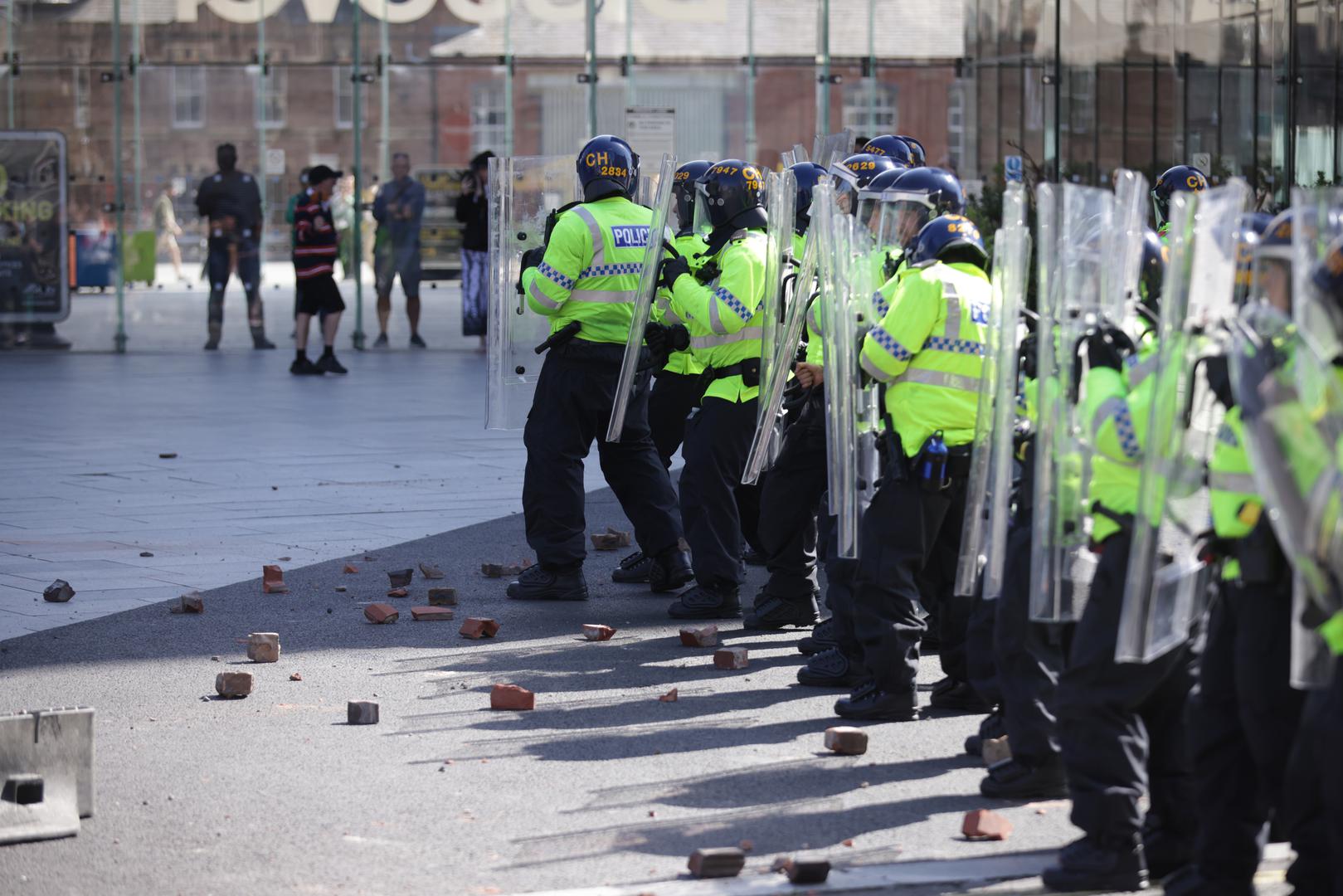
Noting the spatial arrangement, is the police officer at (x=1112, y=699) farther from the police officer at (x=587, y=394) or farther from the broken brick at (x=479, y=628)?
the police officer at (x=587, y=394)

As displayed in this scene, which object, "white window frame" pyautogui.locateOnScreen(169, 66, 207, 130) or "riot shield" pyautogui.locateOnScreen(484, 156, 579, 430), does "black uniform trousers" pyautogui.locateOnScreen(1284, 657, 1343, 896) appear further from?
"white window frame" pyautogui.locateOnScreen(169, 66, 207, 130)

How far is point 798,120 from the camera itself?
838 inches

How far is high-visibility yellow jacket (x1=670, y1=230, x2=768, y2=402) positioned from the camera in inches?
310

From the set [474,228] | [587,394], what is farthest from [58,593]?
[474,228]

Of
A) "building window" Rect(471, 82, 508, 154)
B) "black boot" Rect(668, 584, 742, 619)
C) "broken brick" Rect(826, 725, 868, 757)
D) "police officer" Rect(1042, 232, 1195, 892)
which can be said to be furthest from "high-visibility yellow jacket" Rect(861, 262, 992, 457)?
"building window" Rect(471, 82, 508, 154)

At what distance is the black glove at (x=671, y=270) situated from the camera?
818 cm

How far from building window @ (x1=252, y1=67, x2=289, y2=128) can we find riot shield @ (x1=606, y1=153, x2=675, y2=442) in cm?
1354

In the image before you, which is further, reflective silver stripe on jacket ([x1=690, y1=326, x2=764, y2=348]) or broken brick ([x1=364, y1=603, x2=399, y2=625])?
broken brick ([x1=364, y1=603, x2=399, y2=625])

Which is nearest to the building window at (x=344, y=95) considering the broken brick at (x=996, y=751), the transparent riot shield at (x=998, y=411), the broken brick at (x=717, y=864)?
the transparent riot shield at (x=998, y=411)

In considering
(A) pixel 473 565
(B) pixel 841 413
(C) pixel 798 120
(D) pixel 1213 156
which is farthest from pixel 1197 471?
(C) pixel 798 120

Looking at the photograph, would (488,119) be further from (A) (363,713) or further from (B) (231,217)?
(A) (363,713)

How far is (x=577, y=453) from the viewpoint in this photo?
873 cm

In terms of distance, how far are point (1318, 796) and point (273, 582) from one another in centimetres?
570

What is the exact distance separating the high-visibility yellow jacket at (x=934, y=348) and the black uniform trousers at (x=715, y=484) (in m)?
1.94
